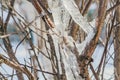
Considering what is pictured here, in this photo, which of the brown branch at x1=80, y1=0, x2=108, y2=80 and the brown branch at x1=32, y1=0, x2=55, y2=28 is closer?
the brown branch at x1=80, y1=0, x2=108, y2=80

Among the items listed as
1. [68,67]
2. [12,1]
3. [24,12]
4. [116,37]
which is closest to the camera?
[68,67]

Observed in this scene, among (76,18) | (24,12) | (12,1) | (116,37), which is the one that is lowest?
(76,18)

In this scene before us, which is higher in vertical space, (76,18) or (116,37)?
(116,37)

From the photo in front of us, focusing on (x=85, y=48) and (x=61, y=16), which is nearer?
(x=85, y=48)

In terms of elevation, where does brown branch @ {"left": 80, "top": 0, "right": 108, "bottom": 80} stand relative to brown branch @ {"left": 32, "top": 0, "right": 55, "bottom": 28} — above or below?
below

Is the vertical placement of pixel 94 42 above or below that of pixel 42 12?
below

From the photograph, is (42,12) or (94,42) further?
(42,12)

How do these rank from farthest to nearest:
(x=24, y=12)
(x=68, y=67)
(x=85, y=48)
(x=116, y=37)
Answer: (x=24, y=12) → (x=116, y=37) → (x=68, y=67) → (x=85, y=48)

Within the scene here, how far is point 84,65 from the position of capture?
806mm

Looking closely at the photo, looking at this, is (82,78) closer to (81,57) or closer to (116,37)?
(81,57)

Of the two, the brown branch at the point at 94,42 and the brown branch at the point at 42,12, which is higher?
the brown branch at the point at 42,12

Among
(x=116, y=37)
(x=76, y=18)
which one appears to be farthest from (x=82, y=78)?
(x=116, y=37)

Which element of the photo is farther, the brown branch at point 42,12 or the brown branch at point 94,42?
the brown branch at point 42,12

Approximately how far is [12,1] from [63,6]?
593 mm
